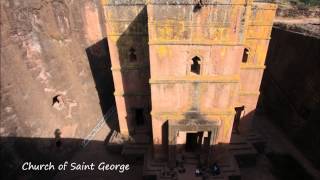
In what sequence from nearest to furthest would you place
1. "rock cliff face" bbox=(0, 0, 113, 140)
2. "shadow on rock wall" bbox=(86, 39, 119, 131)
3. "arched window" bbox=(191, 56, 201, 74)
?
"rock cliff face" bbox=(0, 0, 113, 140) < "arched window" bbox=(191, 56, 201, 74) < "shadow on rock wall" bbox=(86, 39, 119, 131)

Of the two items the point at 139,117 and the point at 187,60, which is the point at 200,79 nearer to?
the point at 187,60

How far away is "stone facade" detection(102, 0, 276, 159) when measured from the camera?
31.1ft

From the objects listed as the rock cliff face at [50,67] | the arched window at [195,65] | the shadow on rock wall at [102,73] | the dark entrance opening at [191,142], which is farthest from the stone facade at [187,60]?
the shadow on rock wall at [102,73]

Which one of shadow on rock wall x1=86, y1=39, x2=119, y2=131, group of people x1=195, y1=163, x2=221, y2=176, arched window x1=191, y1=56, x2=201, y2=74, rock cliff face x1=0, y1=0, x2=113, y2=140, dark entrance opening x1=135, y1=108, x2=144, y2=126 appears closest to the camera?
rock cliff face x1=0, y1=0, x2=113, y2=140

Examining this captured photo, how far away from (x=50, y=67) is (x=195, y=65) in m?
8.53

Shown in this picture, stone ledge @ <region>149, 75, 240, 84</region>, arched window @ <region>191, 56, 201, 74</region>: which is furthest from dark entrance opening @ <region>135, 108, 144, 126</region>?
arched window @ <region>191, 56, 201, 74</region>

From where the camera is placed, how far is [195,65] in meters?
11.0

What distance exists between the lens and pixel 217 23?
9.53 meters

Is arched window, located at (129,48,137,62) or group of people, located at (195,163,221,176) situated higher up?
arched window, located at (129,48,137,62)

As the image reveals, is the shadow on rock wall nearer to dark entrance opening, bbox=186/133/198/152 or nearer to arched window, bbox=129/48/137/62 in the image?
arched window, bbox=129/48/137/62

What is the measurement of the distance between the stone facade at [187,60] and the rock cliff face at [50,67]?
349 cm

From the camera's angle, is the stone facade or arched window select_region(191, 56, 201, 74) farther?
arched window select_region(191, 56, 201, 74)

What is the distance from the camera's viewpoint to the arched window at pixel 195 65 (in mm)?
10570

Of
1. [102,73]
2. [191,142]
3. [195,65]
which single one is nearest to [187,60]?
[195,65]
